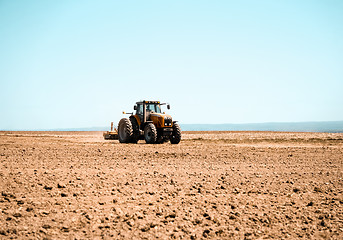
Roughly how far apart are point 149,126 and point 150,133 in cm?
46

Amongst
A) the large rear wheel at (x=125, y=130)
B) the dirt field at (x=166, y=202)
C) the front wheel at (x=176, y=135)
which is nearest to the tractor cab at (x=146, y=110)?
the large rear wheel at (x=125, y=130)

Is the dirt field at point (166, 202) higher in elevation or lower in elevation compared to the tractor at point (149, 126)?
lower

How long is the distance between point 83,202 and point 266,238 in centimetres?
349

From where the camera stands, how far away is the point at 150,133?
20016 millimetres

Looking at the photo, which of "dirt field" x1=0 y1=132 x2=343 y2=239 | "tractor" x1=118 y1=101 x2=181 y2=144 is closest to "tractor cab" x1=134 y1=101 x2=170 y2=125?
"tractor" x1=118 y1=101 x2=181 y2=144

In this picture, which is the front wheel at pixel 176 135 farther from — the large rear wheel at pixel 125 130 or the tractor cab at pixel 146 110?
the large rear wheel at pixel 125 130

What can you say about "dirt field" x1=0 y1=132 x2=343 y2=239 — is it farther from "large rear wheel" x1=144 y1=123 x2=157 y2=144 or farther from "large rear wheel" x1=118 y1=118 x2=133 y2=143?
"large rear wheel" x1=118 y1=118 x2=133 y2=143

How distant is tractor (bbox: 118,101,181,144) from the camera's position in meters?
20.3

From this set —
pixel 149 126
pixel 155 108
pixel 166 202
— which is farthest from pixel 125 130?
pixel 166 202

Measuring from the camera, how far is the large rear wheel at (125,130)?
814 inches

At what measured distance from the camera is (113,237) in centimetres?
475

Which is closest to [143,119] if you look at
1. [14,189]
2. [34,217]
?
[14,189]

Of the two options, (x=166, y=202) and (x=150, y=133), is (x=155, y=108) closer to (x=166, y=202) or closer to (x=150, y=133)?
(x=150, y=133)

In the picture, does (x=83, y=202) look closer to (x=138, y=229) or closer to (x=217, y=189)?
(x=138, y=229)
